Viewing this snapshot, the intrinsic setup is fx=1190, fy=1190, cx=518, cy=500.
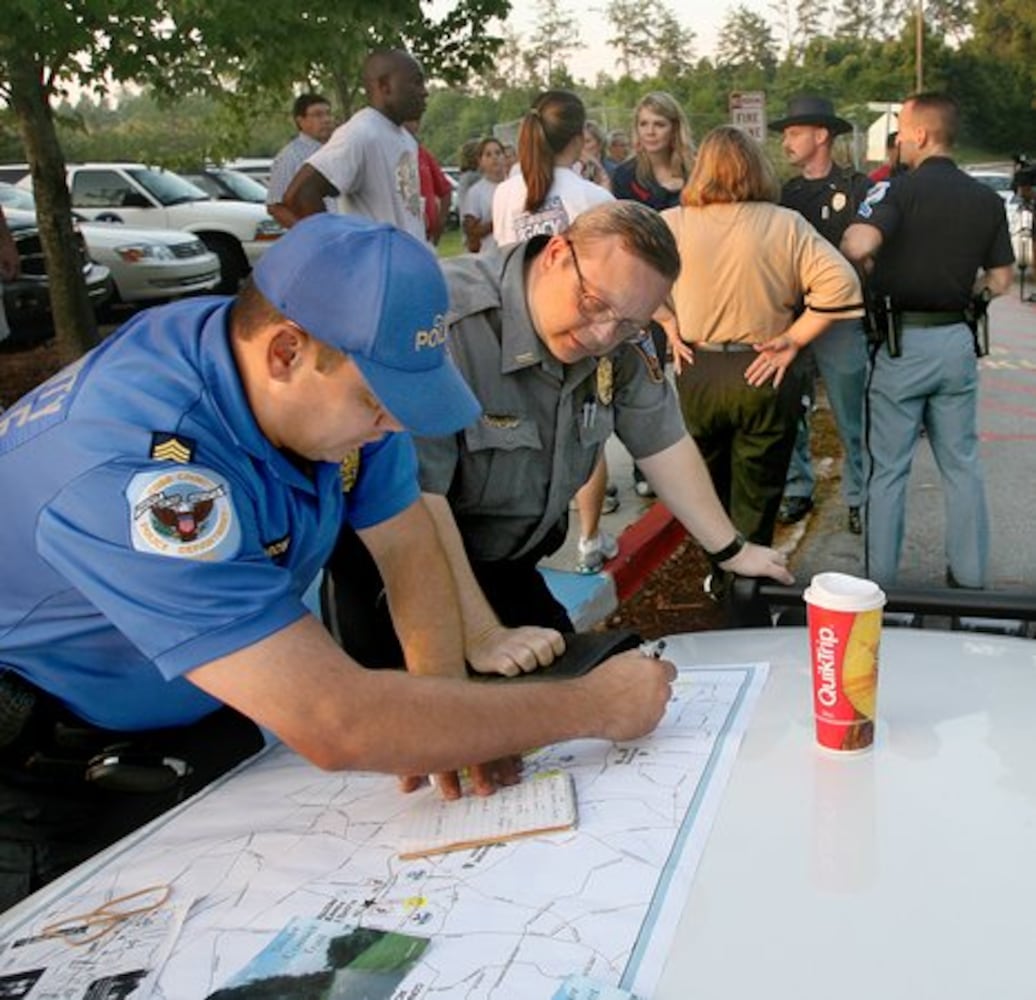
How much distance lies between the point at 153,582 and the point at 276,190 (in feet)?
18.8

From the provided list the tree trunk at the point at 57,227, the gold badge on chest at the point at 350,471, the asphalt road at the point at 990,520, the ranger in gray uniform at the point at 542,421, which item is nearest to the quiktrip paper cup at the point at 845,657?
the ranger in gray uniform at the point at 542,421

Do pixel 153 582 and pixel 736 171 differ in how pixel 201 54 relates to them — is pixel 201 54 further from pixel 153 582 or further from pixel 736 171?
pixel 153 582

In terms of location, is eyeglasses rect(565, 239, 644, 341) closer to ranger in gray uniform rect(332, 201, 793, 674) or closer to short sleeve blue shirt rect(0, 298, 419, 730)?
ranger in gray uniform rect(332, 201, 793, 674)

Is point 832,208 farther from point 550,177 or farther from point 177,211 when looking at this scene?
point 177,211

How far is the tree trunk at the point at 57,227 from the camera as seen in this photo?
29.7 feet

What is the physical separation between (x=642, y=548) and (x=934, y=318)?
5.25ft

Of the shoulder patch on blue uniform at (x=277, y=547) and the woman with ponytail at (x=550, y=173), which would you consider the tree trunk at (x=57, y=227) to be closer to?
the woman with ponytail at (x=550, y=173)

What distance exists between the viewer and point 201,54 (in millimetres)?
7117

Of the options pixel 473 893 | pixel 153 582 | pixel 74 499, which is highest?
pixel 74 499

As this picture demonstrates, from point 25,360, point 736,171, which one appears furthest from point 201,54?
point 25,360

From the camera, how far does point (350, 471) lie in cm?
213

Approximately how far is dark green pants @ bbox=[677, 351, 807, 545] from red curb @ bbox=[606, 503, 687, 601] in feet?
1.49

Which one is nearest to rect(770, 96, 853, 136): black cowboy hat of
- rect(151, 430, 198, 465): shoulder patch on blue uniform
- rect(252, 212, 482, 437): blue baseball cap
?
rect(252, 212, 482, 437): blue baseball cap

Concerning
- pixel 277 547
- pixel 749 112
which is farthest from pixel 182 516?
pixel 749 112
